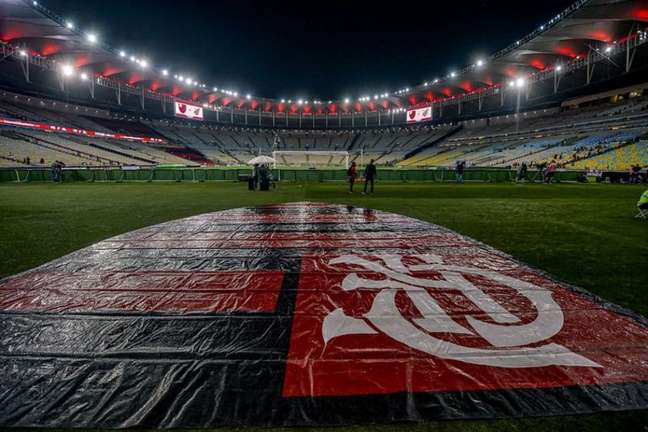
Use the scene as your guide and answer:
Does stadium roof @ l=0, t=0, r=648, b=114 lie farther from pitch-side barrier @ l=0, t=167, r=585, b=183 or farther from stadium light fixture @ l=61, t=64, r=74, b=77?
pitch-side barrier @ l=0, t=167, r=585, b=183

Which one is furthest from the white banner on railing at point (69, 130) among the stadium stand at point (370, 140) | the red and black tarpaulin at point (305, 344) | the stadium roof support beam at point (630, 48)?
the stadium roof support beam at point (630, 48)

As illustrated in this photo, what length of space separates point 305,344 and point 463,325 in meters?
1.35

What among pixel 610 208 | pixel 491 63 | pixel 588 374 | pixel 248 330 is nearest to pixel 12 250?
pixel 248 330

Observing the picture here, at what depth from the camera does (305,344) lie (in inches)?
92.4

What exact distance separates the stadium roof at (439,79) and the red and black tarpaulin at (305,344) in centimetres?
3778

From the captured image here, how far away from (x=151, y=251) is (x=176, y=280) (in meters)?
1.60

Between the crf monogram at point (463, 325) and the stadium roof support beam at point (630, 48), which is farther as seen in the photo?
the stadium roof support beam at point (630, 48)

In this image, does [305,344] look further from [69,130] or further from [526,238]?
[69,130]

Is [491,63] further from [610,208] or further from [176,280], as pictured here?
[176,280]

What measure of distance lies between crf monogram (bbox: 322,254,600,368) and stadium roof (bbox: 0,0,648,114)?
37.4 m

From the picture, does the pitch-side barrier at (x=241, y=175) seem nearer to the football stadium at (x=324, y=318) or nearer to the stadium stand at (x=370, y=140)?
the stadium stand at (x=370, y=140)

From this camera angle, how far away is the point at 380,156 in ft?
198

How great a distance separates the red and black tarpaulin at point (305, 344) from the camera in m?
1.73

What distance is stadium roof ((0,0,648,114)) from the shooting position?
29297 mm
